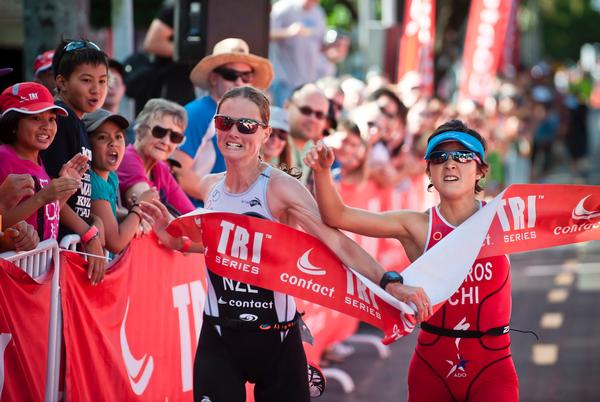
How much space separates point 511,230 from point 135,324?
88.2 inches

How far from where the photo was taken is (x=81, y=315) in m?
6.05

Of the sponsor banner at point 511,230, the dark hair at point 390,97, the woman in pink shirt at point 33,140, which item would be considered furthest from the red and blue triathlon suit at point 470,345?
the dark hair at point 390,97

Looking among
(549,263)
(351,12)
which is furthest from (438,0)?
(549,263)

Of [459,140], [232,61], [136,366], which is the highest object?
[232,61]

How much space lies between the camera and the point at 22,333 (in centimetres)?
558

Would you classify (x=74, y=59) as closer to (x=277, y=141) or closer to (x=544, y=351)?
(x=277, y=141)

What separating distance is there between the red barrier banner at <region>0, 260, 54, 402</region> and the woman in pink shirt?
0.28 m

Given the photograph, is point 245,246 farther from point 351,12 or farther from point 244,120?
point 351,12

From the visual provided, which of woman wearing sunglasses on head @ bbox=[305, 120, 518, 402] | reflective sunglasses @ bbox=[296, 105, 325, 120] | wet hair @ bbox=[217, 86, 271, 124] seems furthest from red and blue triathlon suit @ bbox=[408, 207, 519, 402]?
reflective sunglasses @ bbox=[296, 105, 325, 120]

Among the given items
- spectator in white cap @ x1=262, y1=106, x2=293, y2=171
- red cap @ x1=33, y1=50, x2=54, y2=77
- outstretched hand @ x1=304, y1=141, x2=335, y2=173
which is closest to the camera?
outstretched hand @ x1=304, y1=141, x2=335, y2=173

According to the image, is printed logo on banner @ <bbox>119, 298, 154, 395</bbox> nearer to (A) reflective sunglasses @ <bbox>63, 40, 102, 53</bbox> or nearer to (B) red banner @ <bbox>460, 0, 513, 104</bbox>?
(A) reflective sunglasses @ <bbox>63, 40, 102, 53</bbox>

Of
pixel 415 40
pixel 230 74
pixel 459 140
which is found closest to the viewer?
pixel 459 140

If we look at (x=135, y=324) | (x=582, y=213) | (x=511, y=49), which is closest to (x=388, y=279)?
(x=582, y=213)

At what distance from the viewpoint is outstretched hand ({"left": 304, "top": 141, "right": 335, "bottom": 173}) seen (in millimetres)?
5254
